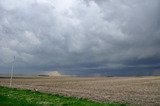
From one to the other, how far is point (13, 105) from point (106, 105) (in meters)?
10.2

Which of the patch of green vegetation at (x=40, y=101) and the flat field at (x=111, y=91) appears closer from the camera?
the patch of green vegetation at (x=40, y=101)

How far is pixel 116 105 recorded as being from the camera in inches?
1532

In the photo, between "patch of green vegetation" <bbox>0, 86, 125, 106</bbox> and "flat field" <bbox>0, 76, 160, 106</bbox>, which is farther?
"flat field" <bbox>0, 76, 160, 106</bbox>

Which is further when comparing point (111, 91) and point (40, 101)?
point (111, 91)

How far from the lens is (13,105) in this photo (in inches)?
1280

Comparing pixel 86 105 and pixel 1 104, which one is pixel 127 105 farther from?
pixel 1 104

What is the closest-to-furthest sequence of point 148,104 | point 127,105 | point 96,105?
1. point 96,105
2. point 127,105
3. point 148,104

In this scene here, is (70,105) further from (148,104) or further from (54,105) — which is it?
(148,104)

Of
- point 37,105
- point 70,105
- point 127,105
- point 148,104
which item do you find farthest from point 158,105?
point 37,105

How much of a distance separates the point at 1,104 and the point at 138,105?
16.5 metres

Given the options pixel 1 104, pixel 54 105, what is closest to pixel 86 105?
pixel 54 105

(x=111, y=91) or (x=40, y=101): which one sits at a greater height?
(x=111, y=91)

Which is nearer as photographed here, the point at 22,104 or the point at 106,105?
the point at 22,104

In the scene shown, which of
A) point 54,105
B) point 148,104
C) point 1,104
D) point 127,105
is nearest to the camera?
point 1,104
